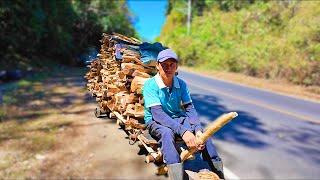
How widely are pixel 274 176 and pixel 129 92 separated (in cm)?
816

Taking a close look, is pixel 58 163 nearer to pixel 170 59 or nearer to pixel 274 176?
pixel 274 176

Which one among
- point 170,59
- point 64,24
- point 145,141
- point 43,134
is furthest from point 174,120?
point 64,24

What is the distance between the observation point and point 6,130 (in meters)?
20.8

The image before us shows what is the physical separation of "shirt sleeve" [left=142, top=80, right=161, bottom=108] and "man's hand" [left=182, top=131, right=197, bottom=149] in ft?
1.25

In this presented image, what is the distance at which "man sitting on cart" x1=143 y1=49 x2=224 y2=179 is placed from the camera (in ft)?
10.8

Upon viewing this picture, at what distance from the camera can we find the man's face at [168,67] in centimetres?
312

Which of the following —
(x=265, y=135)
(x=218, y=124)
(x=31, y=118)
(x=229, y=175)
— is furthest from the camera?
(x=31, y=118)

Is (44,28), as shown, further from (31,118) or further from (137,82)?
(137,82)

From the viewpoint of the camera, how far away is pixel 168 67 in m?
3.18

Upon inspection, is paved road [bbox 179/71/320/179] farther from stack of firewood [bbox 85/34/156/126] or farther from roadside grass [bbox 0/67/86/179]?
roadside grass [bbox 0/67/86/179]

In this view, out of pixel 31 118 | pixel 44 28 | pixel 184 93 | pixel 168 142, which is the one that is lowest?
pixel 31 118

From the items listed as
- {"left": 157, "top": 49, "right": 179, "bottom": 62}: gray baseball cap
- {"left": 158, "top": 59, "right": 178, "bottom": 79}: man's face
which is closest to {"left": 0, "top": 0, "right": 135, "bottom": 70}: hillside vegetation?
{"left": 158, "top": 59, "right": 178, "bottom": 79}: man's face

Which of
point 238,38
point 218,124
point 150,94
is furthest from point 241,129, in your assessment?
point 238,38

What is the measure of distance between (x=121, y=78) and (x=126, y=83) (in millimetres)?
72
